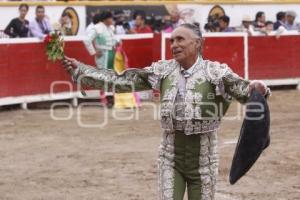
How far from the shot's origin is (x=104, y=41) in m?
11.5

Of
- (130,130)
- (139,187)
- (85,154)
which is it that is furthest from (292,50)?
(139,187)

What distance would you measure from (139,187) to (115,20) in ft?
27.5

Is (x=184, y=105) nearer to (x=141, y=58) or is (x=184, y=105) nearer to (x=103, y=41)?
(x=103, y=41)

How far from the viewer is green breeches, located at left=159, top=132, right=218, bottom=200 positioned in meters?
4.25

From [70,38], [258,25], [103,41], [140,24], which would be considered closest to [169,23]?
[140,24]

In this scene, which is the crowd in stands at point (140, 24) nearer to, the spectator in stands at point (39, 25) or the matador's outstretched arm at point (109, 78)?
the spectator in stands at point (39, 25)

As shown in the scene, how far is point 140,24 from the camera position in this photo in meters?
13.8

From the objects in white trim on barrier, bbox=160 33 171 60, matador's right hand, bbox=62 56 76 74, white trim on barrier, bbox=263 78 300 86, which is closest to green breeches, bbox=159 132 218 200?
matador's right hand, bbox=62 56 76 74

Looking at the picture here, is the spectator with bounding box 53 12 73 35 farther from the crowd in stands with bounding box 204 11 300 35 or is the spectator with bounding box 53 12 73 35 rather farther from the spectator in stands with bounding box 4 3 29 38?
the crowd in stands with bounding box 204 11 300 35

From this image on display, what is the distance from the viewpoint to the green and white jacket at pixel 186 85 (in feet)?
13.9

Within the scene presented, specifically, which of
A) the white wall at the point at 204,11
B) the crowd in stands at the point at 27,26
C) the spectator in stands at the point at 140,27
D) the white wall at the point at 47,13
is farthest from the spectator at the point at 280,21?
the crowd in stands at the point at 27,26

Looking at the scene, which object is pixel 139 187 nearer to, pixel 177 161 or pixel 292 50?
pixel 177 161

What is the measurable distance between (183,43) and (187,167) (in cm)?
61

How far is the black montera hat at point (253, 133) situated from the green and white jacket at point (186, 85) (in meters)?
0.14
